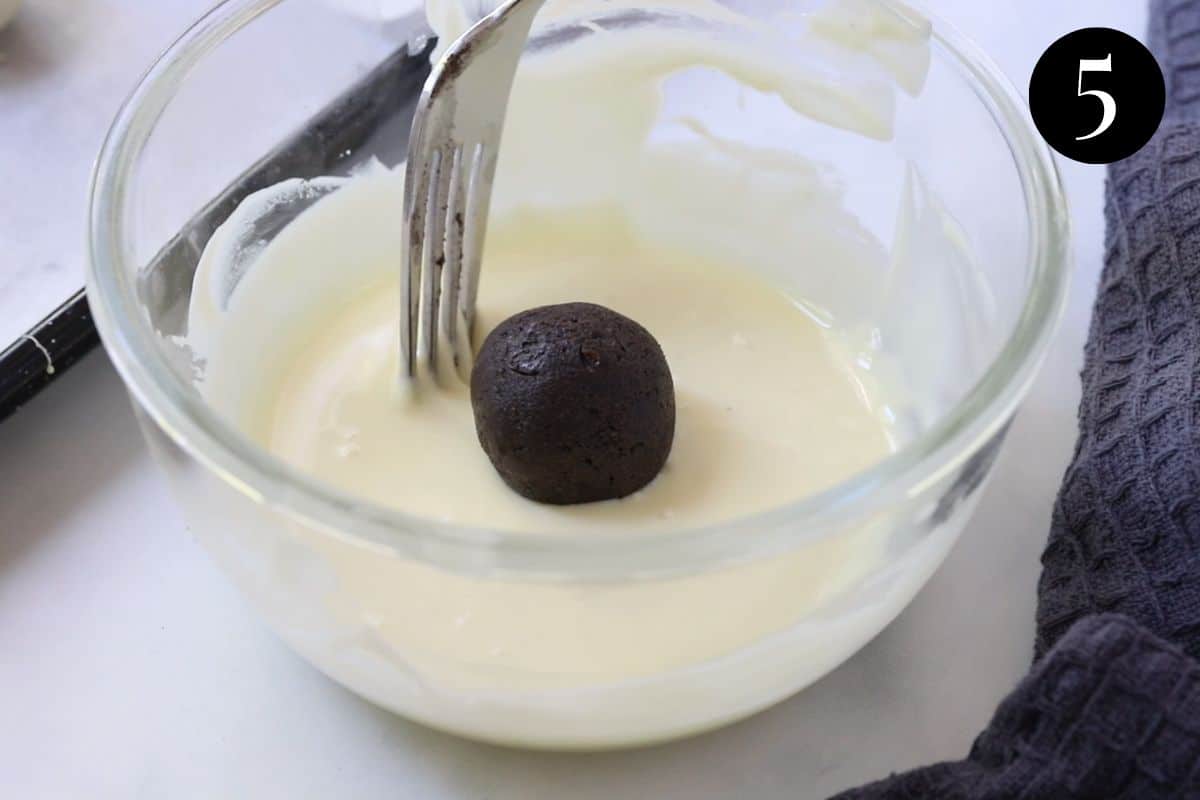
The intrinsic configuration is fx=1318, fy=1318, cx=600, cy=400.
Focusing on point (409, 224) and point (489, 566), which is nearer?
point (489, 566)

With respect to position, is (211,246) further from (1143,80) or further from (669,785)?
(1143,80)

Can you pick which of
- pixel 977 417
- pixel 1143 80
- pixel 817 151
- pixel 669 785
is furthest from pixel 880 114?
pixel 669 785

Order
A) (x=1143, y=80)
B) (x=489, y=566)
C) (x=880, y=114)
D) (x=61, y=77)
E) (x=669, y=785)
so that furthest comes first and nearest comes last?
(x=61, y=77) → (x=1143, y=80) → (x=880, y=114) → (x=669, y=785) → (x=489, y=566)

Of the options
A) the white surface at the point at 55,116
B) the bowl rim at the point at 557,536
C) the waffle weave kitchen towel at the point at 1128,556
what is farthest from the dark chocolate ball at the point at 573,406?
the white surface at the point at 55,116

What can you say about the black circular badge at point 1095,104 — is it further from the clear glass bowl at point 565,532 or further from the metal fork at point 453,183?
the metal fork at point 453,183

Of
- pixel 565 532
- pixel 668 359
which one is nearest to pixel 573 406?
pixel 565 532

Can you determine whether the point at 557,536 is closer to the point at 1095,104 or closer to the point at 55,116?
the point at 1095,104

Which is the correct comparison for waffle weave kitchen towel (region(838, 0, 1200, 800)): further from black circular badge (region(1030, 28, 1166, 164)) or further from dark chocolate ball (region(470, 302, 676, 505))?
dark chocolate ball (region(470, 302, 676, 505))
